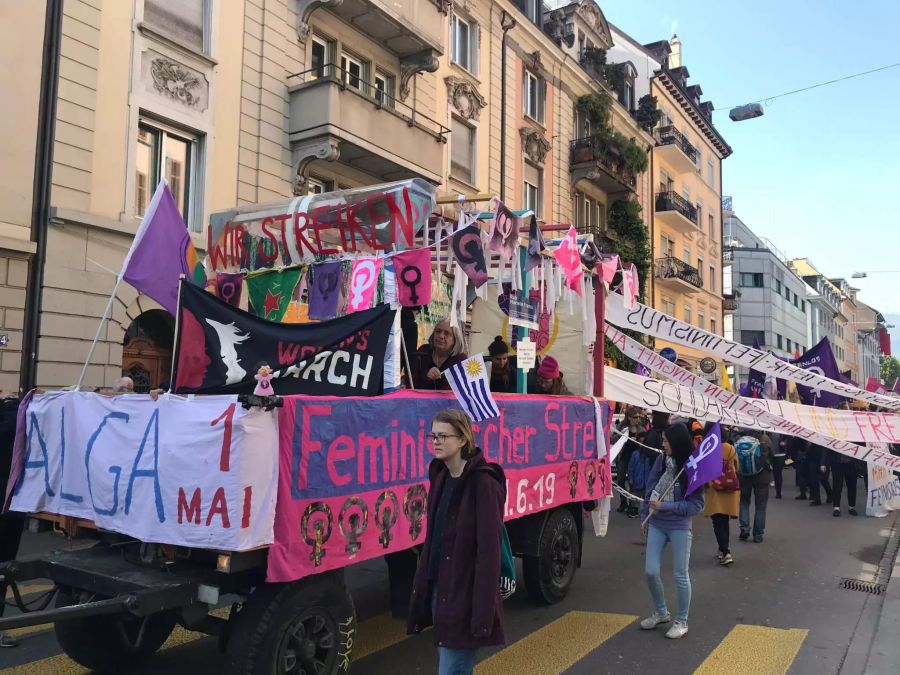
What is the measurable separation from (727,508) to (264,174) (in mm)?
10398

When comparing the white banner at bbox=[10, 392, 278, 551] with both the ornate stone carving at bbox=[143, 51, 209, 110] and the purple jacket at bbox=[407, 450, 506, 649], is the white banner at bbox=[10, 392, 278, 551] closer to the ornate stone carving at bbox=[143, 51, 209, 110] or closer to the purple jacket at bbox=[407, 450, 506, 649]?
the purple jacket at bbox=[407, 450, 506, 649]

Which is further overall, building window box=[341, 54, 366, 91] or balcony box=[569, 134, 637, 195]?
balcony box=[569, 134, 637, 195]

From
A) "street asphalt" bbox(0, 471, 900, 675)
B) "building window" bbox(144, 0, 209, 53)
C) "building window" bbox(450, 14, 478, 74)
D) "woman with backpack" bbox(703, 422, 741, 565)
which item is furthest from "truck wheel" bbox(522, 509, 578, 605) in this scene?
"building window" bbox(450, 14, 478, 74)

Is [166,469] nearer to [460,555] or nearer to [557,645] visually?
[460,555]

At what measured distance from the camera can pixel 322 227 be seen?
21.9 ft

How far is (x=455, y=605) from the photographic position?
11.4 feet

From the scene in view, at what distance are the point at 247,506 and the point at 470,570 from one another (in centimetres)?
122

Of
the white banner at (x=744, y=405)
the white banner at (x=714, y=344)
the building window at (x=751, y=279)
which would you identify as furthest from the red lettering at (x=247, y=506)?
the building window at (x=751, y=279)

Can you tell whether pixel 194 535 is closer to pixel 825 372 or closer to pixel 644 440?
pixel 644 440

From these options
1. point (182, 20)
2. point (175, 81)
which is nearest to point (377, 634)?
point (175, 81)

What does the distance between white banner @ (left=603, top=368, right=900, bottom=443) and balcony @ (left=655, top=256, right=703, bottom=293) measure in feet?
75.3

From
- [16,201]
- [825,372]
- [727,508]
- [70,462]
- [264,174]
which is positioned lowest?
[727,508]

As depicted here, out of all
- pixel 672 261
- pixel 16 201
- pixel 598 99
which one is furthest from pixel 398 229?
pixel 672 261

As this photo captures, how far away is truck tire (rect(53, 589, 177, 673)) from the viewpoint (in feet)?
15.8
